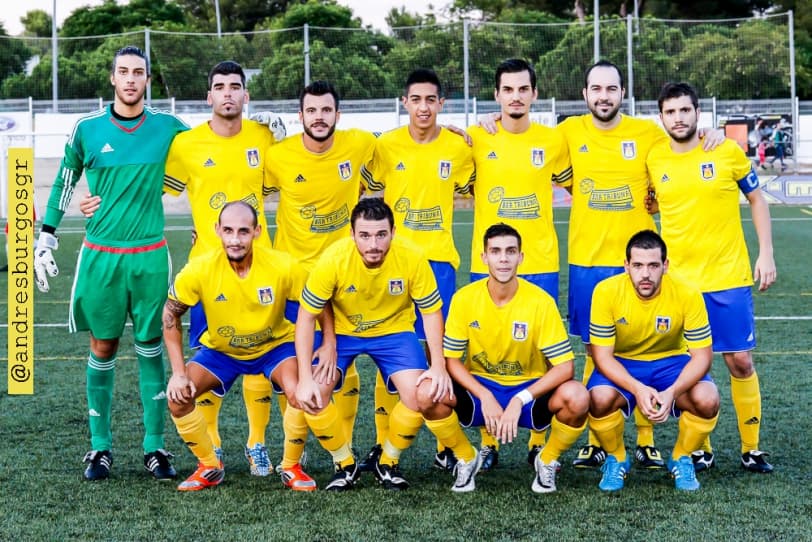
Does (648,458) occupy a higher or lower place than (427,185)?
lower

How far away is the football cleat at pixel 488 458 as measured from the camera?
490 cm

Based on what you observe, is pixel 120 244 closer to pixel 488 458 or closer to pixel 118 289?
pixel 118 289

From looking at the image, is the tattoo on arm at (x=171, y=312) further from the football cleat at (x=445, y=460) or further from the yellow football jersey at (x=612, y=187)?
the yellow football jersey at (x=612, y=187)

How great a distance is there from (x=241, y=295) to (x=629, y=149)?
1903 millimetres

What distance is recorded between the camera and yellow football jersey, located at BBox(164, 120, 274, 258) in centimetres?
495

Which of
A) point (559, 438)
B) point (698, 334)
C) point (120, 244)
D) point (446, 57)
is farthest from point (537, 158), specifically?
point (446, 57)

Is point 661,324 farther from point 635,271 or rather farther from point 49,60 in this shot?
point 49,60

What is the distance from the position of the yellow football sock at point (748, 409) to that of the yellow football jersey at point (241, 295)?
6.70ft

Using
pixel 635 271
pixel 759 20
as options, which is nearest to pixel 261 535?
pixel 635 271

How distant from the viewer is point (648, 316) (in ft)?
14.9

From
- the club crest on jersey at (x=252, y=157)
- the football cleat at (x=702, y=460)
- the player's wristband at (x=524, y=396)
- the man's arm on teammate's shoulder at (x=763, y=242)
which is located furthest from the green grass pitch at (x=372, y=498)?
the club crest on jersey at (x=252, y=157)

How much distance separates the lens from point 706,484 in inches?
179

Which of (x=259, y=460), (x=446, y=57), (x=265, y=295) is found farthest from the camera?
(x=446, y=57)

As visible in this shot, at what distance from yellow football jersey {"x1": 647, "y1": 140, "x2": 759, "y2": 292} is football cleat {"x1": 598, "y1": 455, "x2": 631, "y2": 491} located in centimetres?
89
